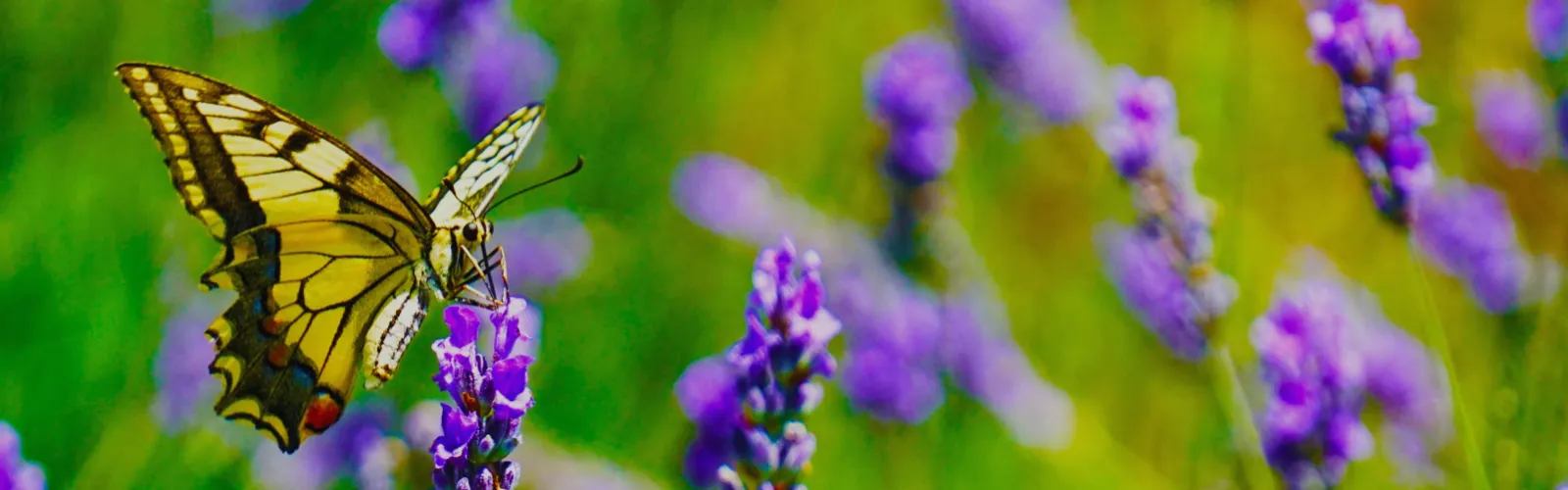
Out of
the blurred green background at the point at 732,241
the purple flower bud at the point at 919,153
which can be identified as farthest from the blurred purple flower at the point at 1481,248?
the purple flower bud at the point at 919,153

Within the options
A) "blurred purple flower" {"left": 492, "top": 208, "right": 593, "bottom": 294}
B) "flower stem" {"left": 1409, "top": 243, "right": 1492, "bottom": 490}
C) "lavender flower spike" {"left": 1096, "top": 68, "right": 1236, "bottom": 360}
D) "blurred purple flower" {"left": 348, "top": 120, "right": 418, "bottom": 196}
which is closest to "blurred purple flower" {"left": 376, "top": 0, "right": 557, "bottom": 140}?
"blurred purple flower" {"left": 348, "top": 120, "right": 418, "bottom": 196}

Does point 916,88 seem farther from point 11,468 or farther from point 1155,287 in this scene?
point 11,468

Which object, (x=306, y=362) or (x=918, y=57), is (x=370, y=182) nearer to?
(x=306, y=362)

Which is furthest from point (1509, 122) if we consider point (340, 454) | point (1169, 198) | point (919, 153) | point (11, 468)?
point (11, 468)

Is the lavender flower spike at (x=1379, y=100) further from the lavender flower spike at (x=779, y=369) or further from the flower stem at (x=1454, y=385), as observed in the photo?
the lavender flower spike at (x=779, y=369)

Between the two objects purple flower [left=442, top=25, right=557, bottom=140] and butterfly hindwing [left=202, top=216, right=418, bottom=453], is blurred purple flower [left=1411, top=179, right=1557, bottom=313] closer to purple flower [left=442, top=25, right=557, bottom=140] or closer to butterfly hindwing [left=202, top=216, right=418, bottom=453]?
butterfly hindwing [left=202, top=216, right=418, bottom=453]

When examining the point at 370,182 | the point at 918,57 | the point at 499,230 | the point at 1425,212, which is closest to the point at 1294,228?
the point at 1425,212
